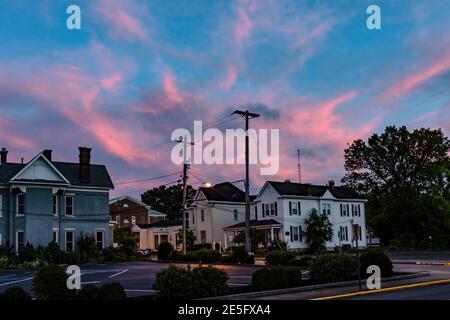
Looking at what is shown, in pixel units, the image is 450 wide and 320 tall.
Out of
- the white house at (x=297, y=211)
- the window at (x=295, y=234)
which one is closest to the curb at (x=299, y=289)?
the white house at (x=297, y=211)

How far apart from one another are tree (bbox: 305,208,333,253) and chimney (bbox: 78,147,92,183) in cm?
2489

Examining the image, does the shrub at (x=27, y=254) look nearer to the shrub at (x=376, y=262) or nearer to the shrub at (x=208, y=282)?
the shrub at (x=376, y=262)

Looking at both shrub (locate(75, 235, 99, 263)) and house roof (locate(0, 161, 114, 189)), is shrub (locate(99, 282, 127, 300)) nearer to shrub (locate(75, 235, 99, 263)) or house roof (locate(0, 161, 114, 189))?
shrub (locate(75, 235, 99, 263))

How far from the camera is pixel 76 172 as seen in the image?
52.8 m

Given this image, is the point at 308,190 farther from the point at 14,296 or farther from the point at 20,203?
the point at 14,296

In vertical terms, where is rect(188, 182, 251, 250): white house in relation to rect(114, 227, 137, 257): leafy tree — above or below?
above

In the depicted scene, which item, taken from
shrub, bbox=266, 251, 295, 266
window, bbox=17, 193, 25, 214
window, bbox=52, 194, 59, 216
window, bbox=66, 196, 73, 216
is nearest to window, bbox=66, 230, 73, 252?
window, bbox=66, 196, 73, 216

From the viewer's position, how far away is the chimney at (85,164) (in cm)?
5203

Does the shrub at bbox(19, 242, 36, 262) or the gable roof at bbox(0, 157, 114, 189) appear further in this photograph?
the gable roof at bbox(0, 157, 114, 189)

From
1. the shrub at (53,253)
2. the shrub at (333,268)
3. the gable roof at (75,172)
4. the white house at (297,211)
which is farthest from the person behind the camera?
the white house at (297,211)

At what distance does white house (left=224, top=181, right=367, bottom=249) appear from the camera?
208ft

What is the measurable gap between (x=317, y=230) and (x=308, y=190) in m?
5.87

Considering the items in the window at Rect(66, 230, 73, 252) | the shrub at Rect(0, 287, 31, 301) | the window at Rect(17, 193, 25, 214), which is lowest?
the shrub at Rect(0, 287, 31, 301)

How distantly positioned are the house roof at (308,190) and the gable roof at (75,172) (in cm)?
1967
